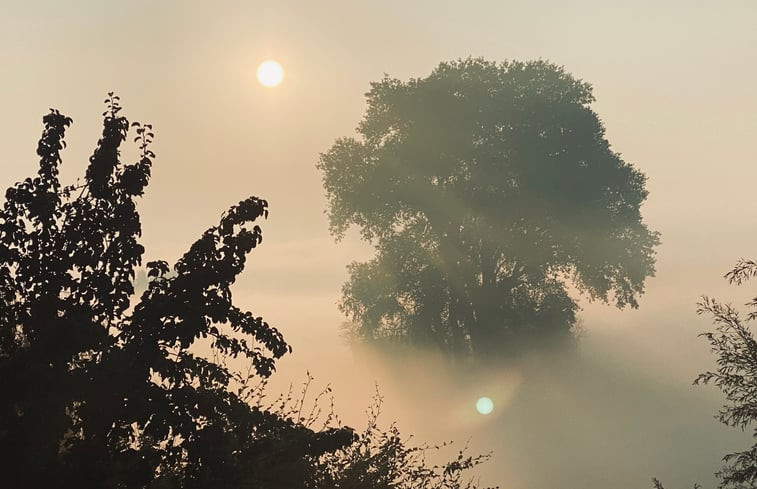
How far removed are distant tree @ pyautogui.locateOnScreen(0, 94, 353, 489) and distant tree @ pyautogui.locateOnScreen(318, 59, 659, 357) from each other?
30.0 metres

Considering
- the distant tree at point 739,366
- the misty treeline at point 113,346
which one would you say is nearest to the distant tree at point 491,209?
the distant tree at point 739,366

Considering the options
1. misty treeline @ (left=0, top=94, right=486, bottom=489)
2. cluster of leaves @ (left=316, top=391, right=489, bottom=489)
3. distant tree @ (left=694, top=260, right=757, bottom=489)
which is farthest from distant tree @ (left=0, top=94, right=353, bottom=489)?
distant tree @ (left=694, top=260, right=757, bottom=489)

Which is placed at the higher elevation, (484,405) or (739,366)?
(484,405)

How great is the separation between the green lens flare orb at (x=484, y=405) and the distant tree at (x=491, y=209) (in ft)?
9.17

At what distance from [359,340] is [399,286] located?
6670 mm

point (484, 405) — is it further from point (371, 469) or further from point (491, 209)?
point (371, 469)

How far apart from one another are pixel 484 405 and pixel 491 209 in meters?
9.81

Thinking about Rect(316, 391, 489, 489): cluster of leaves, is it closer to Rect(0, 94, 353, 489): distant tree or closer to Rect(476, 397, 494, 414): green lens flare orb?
Rect(0, 94, 353, 489): distant tree

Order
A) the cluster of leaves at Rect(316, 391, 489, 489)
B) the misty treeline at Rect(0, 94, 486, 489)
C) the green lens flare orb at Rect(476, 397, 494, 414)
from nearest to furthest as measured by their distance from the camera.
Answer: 1. the misty treeline at Rect(0, 94, 486, 489)
2. the cluster of leaves at Rect(316, 391, 489, 489)
3. the green lens flare orb at Rect(476, 397, 494, 414)

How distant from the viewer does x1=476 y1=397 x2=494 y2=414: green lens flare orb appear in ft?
116

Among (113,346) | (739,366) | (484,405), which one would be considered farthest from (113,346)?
(484,405)

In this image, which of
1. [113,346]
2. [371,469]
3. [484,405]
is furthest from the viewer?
[484,405]

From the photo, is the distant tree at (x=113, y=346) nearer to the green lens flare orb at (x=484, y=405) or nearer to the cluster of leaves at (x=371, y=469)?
the cluster of leaves at (x=371, y=469)

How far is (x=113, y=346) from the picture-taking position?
280 inches
